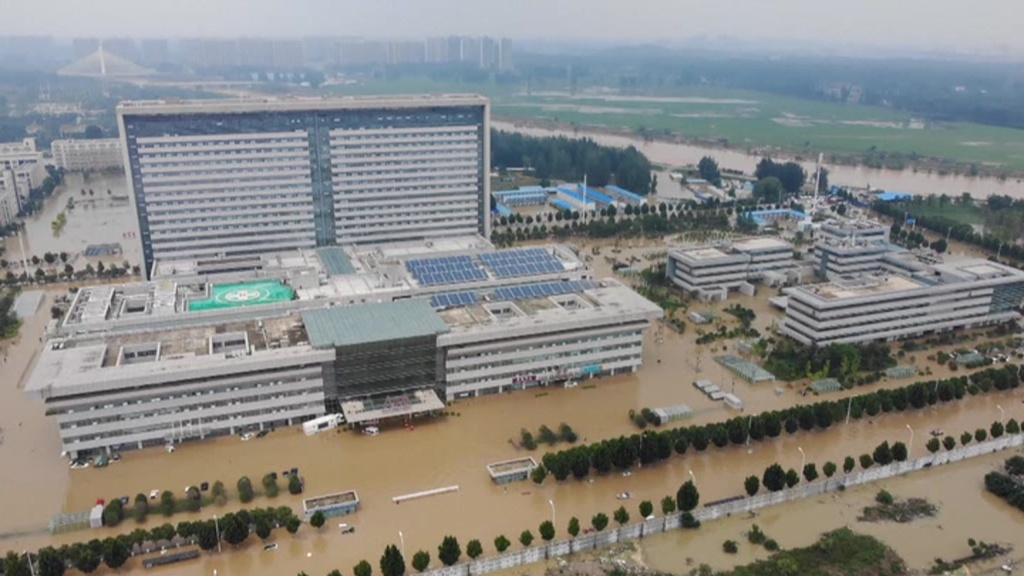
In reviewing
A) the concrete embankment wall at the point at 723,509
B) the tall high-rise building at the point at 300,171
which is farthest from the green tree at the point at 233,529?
the tall high-rise building at the point at 300,171

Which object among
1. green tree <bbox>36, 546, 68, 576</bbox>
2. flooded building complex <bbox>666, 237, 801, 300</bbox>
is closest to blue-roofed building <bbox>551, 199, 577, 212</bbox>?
flooded building complex <bbox>666, 237, 801, 300</bbox>

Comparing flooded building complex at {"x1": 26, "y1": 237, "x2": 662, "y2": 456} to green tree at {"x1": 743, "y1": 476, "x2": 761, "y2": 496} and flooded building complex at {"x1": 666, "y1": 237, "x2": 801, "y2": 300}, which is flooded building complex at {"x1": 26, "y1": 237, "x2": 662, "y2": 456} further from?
green tree at {"x1": 743, "y1": 476, "x2": 761, "y2": 496}

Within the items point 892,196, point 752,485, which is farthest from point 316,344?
point 892,196

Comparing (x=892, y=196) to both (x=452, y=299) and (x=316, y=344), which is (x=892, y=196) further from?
(x=316, y=344)

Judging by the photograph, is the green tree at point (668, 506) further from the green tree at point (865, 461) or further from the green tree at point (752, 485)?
the green tree at point (865, 461)

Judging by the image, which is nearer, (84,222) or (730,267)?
(730,267)

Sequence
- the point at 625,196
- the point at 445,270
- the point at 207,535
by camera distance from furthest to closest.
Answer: the point at 625,196 → the point at 445,270 → the point at 207,535
